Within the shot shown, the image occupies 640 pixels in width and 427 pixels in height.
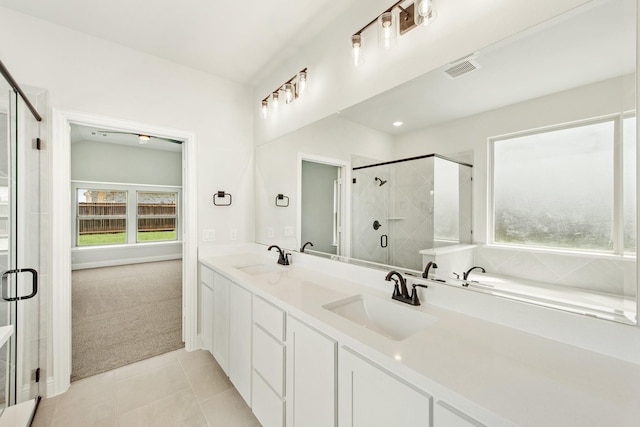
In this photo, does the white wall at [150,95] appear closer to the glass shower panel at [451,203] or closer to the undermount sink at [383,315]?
the undermount sink at [383,315]

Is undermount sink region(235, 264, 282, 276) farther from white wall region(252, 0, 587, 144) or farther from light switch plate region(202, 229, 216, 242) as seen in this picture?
white wall region(252, 0, 587, 144)

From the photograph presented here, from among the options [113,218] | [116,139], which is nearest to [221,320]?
[116,139]

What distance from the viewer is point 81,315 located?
3.26 m

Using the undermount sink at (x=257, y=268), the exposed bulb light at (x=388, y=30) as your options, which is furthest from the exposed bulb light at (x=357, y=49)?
the undermount sink at (x=257, y=268)

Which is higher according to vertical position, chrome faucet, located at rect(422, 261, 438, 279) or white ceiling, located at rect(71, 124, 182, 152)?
white ceiling, located at rect(71, 124, 182, 152)

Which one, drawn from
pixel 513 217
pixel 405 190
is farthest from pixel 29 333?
pixel 513 217

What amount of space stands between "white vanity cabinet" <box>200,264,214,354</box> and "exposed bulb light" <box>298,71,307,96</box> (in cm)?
175

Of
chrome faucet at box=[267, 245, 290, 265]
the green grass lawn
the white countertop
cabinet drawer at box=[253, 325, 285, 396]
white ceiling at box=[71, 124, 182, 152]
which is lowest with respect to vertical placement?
cabinet drawer at box=[253, 325, 285, 396]

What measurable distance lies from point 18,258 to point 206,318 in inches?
52.9

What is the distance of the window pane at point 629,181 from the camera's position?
0.81 metres

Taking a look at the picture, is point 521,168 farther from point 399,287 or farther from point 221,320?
point 221,320

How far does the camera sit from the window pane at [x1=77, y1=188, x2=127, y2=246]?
5922mm

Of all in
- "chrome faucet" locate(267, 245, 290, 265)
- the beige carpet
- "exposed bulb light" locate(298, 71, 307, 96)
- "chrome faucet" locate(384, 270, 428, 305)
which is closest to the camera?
"chrome faucet" locate(384, 270, 428, 305)

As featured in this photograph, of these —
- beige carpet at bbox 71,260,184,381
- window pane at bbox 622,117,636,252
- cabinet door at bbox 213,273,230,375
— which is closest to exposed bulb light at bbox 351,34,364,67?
window pane at bbox 622,117,636,252
